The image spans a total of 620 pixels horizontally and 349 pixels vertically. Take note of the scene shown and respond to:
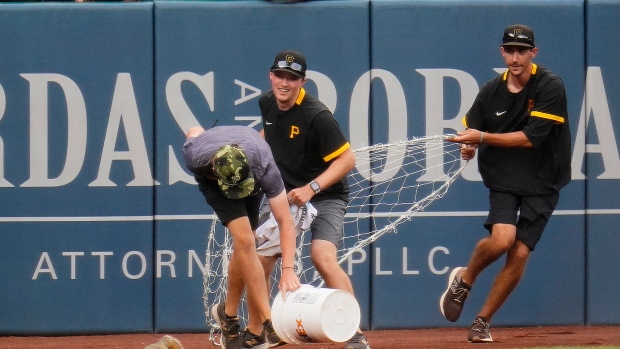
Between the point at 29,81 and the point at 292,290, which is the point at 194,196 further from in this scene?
the point at 292,290

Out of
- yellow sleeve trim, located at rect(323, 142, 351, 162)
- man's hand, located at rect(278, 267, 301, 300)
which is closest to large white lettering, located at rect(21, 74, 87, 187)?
yellow sleeve trim, located at rect(323, 142, 351, 162)

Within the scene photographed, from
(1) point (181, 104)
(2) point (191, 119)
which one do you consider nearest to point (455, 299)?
(2) point (191, 119)

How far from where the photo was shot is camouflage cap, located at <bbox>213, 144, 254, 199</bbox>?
605 centimetres

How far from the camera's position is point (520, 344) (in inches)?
298

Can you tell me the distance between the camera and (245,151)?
→ 6328 mm

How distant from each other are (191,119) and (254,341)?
221 centimetres

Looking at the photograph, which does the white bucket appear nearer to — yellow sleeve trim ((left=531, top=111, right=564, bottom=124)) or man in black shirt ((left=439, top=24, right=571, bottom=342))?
man in black shirt ((left=439, top=24, right=571, bottom=342))

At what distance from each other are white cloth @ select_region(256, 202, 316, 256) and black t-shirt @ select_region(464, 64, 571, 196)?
4.53ft

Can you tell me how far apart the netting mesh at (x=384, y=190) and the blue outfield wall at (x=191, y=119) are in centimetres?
11

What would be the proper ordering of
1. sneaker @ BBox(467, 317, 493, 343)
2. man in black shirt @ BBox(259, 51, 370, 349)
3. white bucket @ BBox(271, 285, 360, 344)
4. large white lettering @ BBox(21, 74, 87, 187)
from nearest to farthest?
white bucket @ BBox(271, 285, 360, 344)
man in black shirt @ BBox(259, 51, 370, 349)
sneaker @ BBox(467, 317, 493, 343)
large white lettering @ BBox(21, 74, 87, 187)

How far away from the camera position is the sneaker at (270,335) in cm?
Result: 664

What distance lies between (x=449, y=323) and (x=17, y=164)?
3462 mm

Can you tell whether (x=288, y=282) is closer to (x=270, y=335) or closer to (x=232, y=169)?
(x=270, y=335)

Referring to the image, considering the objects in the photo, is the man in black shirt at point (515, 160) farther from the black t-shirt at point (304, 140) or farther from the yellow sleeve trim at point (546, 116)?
the black t-shirt at point (304, 140)
